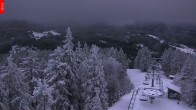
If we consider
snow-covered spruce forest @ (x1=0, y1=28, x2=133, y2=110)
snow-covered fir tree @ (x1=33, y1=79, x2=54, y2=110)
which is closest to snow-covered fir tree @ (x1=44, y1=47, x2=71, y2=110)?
snow-covered spruce forest @ (x1=0, y1=28, x2=133, y2=110)

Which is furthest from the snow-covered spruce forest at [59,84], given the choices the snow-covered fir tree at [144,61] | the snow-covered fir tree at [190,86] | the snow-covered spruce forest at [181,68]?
the snow-covered fir tree at [144,61]

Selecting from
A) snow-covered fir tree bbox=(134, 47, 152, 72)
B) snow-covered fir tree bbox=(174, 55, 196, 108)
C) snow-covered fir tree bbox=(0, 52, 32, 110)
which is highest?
snow-covered fir tree bbox=(0, 52, 32, 110)

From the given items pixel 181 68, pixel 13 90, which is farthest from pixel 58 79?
pixel 181 68

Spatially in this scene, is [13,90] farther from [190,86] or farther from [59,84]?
[190,86]

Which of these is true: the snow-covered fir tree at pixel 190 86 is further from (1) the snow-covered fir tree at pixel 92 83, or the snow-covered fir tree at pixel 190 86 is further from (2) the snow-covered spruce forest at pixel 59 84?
(1) the snow-covered fir tree at pixel 92 83

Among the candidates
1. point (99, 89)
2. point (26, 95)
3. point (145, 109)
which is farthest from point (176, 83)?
point (26, 95)

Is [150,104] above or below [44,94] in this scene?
below

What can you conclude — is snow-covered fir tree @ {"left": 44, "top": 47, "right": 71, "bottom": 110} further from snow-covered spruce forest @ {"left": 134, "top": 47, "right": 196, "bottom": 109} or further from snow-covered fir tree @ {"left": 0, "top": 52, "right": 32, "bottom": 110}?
snow-covered spruce forest @ {"left": 134, "top": 47, "right": 196, "bottom": 109}

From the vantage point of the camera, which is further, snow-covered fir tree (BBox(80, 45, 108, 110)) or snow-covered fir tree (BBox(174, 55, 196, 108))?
snow-covered fir tree (BBox(174, 55, 196, 108))
